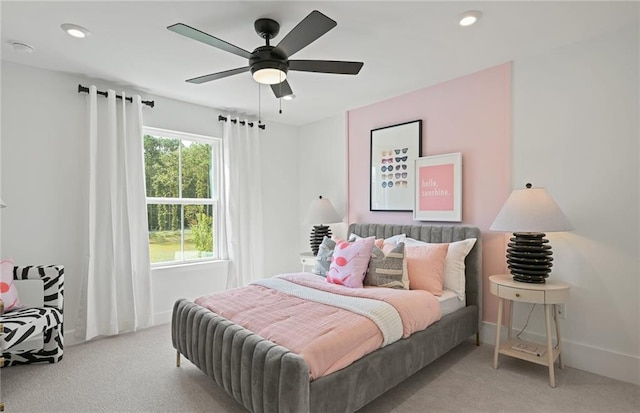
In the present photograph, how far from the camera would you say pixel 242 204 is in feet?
15.0

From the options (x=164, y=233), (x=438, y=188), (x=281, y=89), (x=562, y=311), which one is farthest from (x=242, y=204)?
(x=562, y=311)

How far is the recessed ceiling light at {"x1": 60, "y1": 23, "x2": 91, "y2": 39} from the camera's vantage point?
7.95 ft

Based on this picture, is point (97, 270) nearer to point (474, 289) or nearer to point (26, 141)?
point (26, 141)

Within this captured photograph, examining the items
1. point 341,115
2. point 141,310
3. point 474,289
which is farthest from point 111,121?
point 474,289

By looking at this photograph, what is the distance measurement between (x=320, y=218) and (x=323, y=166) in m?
1.00

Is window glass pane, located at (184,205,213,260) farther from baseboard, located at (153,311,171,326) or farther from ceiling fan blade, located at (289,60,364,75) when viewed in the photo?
ceiling fan blade, located at (289,60,364,75)

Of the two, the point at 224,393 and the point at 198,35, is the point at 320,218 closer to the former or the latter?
the point at 224,393

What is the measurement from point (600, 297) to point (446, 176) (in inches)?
63.4

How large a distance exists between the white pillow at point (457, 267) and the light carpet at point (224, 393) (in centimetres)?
59

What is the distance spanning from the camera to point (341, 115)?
15.4ft

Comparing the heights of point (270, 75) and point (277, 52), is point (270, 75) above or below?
below

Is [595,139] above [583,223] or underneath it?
above

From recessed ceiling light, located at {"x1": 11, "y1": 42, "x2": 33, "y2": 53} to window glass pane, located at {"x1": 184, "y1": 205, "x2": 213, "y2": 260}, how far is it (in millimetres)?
2111

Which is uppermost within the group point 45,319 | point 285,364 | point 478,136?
point 478,136
